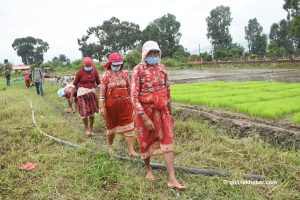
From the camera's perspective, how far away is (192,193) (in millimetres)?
3715

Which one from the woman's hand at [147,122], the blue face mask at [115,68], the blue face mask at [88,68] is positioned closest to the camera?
the woman's hand at [147,122]

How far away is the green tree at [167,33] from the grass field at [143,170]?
51206 mm

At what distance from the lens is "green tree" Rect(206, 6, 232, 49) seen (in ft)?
179

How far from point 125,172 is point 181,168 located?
2.24ft

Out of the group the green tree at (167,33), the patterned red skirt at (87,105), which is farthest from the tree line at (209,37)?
the patterned red skirt at (87,105)

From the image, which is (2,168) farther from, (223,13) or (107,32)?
(107,32)

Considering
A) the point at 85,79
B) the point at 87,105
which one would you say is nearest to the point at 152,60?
the point at 85,79

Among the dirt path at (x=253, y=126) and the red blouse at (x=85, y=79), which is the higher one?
the red blouse at (x=85, y=79)

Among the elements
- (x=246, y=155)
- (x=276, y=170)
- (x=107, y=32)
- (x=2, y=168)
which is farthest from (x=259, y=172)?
(x=107, y=32)

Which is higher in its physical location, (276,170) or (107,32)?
(107,32)

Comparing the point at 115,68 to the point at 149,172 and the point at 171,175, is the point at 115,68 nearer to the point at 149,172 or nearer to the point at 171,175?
the point at 149,172

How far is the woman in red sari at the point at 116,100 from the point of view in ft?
17.7

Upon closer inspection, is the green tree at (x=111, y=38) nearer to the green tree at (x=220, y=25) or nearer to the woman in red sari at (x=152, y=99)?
the green tree at (x=220, y=25)

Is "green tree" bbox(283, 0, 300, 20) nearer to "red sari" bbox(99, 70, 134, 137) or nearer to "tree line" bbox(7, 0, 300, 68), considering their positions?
"tree line" bbox(7, 0, 300, 68)
